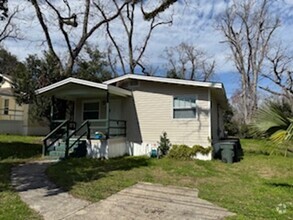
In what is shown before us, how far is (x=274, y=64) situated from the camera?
28.6m

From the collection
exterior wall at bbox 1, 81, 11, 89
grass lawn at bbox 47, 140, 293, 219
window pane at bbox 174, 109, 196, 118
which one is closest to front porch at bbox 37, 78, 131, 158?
grass lawn at bbox 47, 140, 293, 219

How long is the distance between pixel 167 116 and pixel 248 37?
76.5ft

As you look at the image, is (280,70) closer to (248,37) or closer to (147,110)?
(248,37)

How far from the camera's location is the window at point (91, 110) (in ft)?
51.2

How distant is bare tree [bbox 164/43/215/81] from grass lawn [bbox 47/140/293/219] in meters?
27.3

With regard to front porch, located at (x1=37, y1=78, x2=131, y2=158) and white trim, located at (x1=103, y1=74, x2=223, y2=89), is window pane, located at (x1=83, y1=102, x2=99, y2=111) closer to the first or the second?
front porch, located at (x1=37, y1=78, x2=131, y2=158)

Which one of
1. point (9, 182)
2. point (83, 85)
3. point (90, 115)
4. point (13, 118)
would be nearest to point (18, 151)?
point (90, 115)

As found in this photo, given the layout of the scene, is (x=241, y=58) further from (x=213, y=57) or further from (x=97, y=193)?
(x=97, y=193)

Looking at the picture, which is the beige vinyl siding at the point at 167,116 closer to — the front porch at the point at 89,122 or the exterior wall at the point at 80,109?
the front porch at the point at 89,122

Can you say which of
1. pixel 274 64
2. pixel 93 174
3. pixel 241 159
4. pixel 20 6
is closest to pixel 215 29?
pixel 274 64

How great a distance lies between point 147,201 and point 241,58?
29682mm

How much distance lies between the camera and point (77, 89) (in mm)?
13828

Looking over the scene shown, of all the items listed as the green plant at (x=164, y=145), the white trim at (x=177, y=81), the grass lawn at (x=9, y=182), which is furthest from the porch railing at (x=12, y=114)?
the green plant at (x=164, y=145)

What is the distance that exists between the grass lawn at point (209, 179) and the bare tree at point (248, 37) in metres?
20.9
